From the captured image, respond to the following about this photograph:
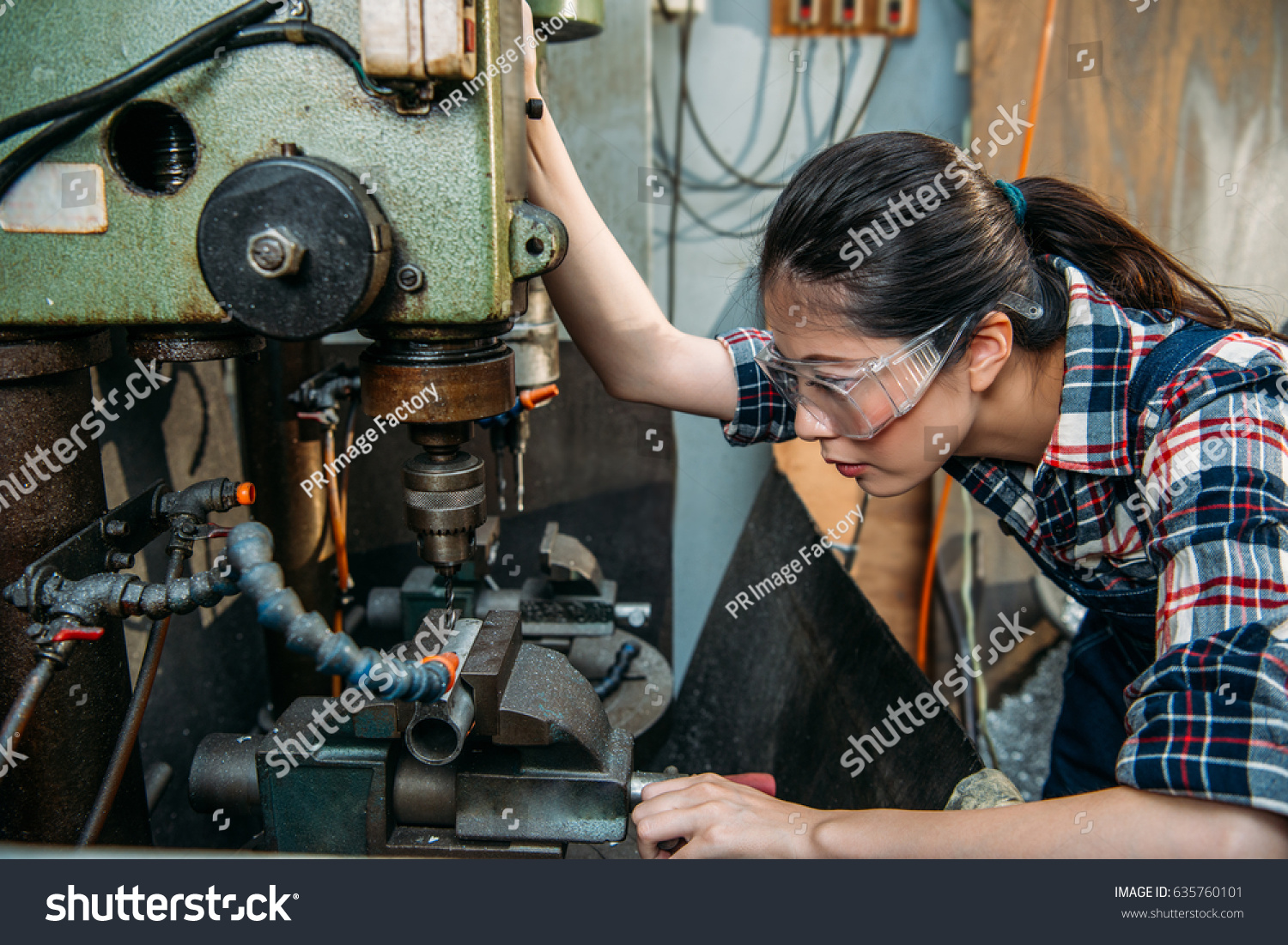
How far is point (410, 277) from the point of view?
2.27 ft

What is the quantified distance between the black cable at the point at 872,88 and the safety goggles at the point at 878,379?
163 centimetres

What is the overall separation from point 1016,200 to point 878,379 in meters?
0.32

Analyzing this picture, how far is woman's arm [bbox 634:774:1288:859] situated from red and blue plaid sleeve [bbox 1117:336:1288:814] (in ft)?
0.09

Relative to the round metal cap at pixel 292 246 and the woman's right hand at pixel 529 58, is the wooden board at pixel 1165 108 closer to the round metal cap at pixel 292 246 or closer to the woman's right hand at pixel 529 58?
the woman's right hand at pixel 529 58

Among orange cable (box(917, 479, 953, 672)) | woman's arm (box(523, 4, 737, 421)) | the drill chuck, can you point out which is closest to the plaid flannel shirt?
woman's arm (box(523, 4, 737, 421))

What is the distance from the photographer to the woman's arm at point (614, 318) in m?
1.09

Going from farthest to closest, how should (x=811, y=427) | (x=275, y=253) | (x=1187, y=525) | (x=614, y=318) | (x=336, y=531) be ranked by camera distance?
1. (x=336, y=531)
2. (x=614, y=318)
3. (x=811, y=427)
4. (x=1187, y=525)
5. (x=275, y=253)

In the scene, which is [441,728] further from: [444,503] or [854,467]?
[854,467]

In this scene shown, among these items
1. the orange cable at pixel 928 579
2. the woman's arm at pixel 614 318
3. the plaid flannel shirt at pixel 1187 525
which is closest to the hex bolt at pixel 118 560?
the woman's arm at pixel 614 318

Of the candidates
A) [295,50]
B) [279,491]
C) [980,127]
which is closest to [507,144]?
[295,50]

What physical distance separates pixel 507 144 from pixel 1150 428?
0.70m

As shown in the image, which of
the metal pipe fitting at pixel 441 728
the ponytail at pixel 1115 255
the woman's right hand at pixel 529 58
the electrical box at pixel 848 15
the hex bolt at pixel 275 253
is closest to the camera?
the hex bolt at pixel 275 253

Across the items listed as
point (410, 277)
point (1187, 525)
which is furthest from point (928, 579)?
point (410, 277)
